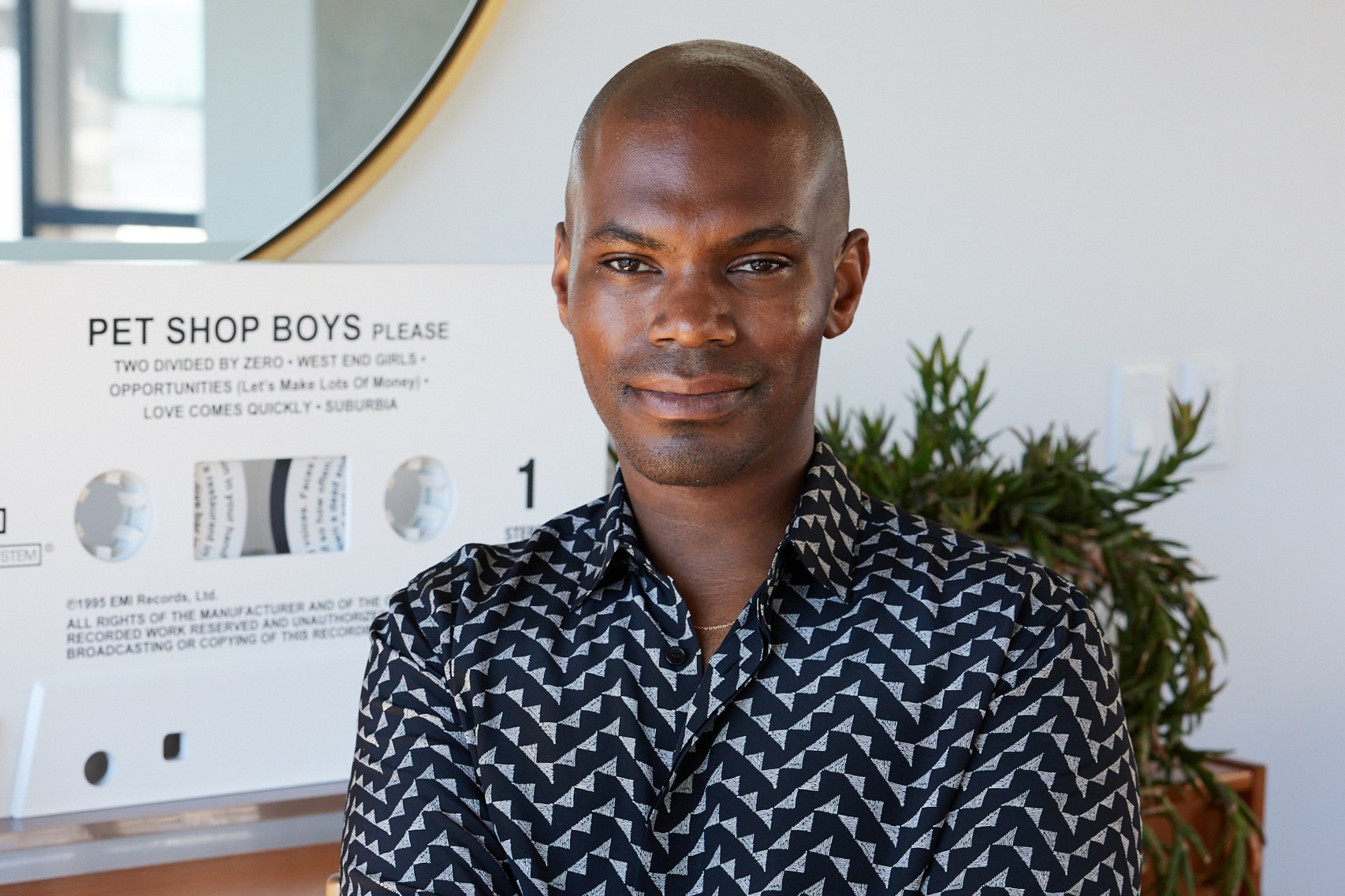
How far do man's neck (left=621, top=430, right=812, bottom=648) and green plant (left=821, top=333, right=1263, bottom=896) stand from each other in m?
0.55

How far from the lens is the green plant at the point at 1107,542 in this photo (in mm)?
1380

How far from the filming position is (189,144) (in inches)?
54.2

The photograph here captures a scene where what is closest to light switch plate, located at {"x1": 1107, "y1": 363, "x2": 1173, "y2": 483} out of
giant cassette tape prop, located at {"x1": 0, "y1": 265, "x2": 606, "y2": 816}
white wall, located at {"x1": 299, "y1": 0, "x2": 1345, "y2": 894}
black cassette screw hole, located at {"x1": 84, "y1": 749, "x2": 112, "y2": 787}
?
white wall, located at {"x1": 299, "y1": 0, "x2": 1345, "y2": 894}

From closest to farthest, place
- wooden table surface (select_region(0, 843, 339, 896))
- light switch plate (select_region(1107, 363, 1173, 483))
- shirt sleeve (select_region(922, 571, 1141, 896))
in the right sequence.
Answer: shirt sleeve (select_region(922, 571, 1141, 896)), wooden table surface (select_region(0, 843, 339, 896)), light switch plate (select_region(1107, 363, 1173, 483))

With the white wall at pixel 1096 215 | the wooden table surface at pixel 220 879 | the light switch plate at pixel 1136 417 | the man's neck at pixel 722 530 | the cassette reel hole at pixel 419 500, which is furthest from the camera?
the light switch plate at pixel 1136 417

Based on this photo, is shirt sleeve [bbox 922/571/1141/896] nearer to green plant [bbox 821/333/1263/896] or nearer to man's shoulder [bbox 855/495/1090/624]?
man's shoulder [bbox 855/495/1090/624]

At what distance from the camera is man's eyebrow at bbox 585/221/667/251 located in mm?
746

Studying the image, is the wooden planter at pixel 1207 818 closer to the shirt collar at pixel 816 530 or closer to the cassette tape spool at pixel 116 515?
the shirt collar at pixel 816 530

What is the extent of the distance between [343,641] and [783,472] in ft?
1.48

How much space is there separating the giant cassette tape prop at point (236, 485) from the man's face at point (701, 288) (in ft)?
1.19

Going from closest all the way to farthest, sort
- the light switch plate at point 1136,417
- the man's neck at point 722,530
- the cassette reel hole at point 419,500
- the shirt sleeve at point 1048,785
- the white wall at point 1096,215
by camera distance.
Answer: the shirt sleeve at point 1048,785 → the man's neck at point 722,530 → the cassette reel hole at point 419,500 → the white wall at point 1096,215 → the light switch plate at point 1136,417

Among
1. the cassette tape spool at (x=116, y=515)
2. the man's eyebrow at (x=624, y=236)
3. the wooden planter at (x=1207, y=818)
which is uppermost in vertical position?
the man's eyebrow at (x=624, y=236)

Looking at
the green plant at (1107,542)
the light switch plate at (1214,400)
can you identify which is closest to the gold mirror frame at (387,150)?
the green plant at (1107,542)

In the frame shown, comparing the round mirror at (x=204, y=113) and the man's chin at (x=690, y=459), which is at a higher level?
the round mirror at (x=204, y=113)
